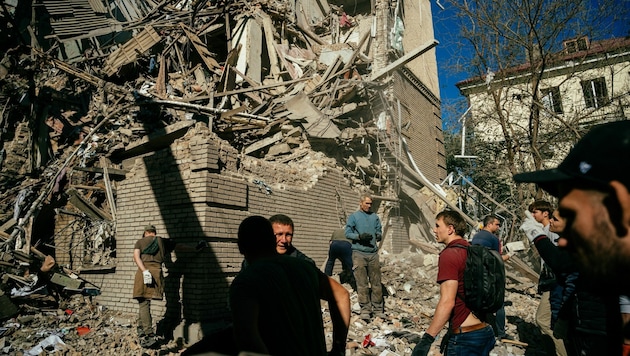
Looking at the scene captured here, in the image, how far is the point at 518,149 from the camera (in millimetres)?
10430

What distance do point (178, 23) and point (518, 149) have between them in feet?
37.2

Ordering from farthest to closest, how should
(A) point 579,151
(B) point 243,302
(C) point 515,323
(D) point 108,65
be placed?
(D) point 108,65
(C) point 515,323
(B) point 243,302
(A) point 579,151

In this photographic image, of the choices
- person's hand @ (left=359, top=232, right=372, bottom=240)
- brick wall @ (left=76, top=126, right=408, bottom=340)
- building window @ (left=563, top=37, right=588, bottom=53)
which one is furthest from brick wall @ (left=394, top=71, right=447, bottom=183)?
person's hand @ (left=359, top=232, right=372, bottom=240)

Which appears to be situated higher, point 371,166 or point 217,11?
point 217,11

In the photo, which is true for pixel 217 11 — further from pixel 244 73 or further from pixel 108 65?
pixel 108 65

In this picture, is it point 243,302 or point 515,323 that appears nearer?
point 243,302

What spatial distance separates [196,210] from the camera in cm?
561

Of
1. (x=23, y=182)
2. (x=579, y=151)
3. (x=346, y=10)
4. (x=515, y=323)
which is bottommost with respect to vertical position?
(x=515, y=323)

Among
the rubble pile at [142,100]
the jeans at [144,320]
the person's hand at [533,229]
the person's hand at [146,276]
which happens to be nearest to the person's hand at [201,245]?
the person's hand at [146,276]

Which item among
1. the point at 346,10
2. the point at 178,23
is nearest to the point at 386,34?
the point at 346,10

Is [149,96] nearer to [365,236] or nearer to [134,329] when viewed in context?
[134,329]

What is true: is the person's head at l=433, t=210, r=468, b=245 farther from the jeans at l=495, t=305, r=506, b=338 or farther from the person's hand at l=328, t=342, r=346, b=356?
the jeans at l=495, t=305, r=506, b=338

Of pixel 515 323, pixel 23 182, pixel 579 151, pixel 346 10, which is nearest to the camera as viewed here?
pixel 579 151

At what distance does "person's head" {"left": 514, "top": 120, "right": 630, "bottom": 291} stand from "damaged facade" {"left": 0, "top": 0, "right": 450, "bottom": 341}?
5209 mm
